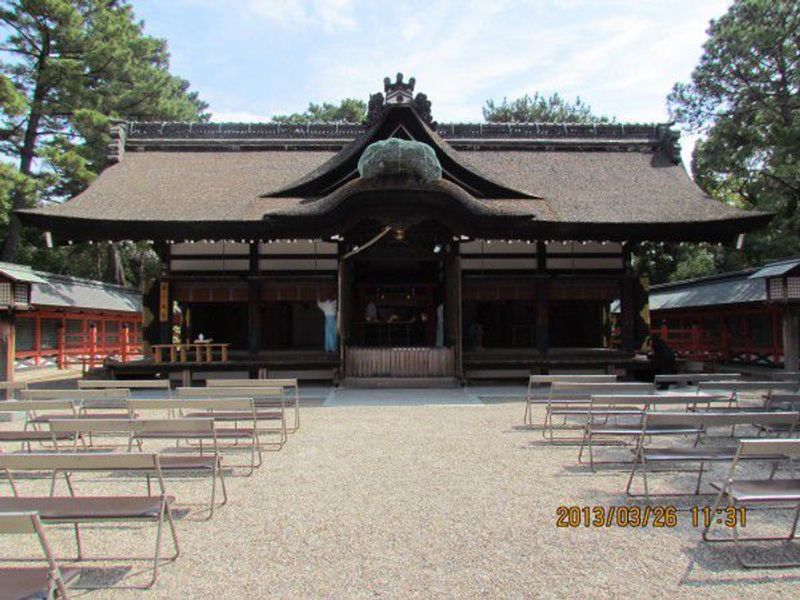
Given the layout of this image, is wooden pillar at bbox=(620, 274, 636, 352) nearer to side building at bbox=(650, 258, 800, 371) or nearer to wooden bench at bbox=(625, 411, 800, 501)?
side building at bbox=(650, 258, 800, 371)

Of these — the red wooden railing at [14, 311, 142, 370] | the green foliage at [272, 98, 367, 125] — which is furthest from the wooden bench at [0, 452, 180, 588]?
the green foliage at [272, 98, 367, 125]

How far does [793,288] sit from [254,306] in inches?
457

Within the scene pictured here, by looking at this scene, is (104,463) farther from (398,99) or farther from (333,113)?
(333,113)

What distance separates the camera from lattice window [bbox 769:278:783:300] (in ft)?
36.9

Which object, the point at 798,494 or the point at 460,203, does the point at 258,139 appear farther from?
the point at 798,494

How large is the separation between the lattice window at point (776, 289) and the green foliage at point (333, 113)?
3661 centimetres

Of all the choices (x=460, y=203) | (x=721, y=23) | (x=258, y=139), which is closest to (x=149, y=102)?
(x=258, y=139)

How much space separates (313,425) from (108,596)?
571cm

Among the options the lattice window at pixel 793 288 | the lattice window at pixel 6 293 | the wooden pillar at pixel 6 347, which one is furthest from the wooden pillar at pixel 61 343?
the lattice window at pixel 793 288

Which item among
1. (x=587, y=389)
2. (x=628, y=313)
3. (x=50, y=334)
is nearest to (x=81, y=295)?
(x=50, y=334)

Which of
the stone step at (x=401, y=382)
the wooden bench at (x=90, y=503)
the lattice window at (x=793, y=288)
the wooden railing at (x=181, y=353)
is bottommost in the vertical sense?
the stone step at (x=401, y=382)

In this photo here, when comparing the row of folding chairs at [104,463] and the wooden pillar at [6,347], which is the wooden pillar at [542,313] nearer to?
the row of folding chairs at [104,463]

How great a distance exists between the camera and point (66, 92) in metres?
26.1

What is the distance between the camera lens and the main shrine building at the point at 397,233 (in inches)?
538
